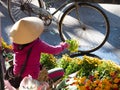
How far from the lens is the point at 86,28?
648cm

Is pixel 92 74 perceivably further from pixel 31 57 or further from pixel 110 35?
pixel 110 35

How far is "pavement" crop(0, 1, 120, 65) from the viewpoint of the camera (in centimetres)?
600

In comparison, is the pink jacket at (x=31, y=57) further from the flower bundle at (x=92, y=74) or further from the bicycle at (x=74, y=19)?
the bicycle at (x=74, y=19)

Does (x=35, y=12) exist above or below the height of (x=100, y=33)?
above

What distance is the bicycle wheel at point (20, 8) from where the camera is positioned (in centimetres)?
631

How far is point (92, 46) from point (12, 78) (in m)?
2.70

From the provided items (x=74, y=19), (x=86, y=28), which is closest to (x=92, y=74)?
(x=86, y=28)

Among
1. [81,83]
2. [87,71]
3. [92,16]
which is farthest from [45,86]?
[92,16]

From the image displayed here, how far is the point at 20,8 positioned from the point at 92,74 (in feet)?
9.41

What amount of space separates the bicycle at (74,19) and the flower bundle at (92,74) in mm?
1656

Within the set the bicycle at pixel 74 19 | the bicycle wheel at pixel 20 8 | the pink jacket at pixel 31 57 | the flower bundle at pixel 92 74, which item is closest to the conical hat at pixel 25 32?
the pink jacket at pixel 31 57

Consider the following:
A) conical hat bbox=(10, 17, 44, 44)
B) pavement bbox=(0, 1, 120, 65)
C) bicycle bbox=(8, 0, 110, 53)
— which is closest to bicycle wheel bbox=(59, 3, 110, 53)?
bicycle bbox=(8, 0, 110, 53)

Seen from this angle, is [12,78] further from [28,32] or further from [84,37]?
[84,37]

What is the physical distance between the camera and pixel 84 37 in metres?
6.35
